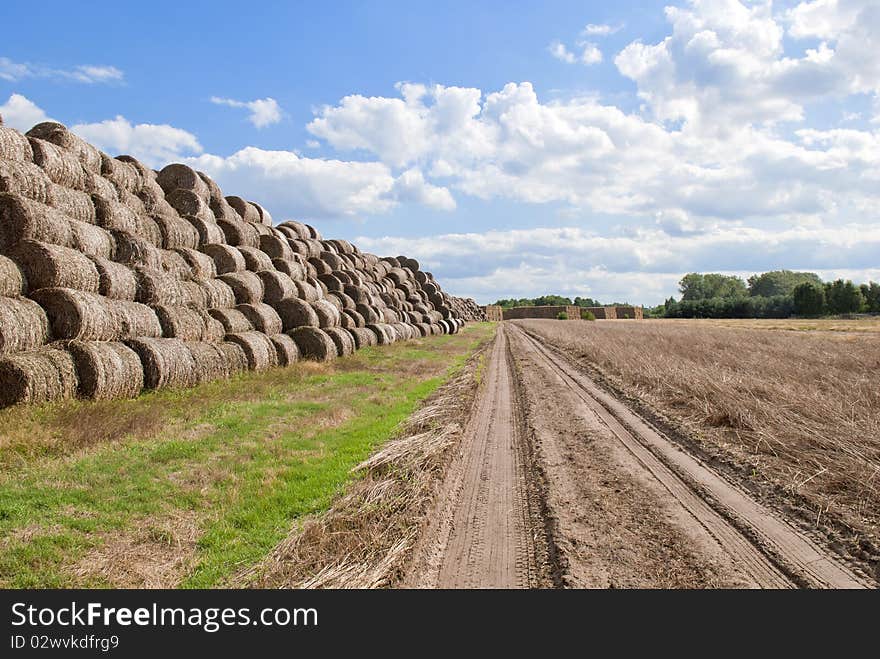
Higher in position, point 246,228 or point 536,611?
point 246,228

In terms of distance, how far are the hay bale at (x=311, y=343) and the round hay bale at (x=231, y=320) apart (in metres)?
2.22

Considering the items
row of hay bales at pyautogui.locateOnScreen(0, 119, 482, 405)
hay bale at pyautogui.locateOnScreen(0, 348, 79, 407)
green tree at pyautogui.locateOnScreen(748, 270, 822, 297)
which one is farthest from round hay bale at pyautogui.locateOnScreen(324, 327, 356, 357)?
green tree at pyautogui.locateOnScreen(748, 270, 822, 297)

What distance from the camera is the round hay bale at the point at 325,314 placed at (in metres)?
22.1

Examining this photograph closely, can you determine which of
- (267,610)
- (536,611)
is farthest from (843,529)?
(267,610)

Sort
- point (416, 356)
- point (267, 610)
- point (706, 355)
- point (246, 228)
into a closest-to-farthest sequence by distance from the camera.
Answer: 1. point (267, 610)
2. point (706, 355)
3. point (246, 228)
4. point (416, 356)

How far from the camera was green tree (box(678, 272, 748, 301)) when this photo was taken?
163375mm

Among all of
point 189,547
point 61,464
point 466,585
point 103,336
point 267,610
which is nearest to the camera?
point 267,610

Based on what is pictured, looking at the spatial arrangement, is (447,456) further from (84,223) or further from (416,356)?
(416,356)

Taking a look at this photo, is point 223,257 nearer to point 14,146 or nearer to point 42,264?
point 14,146

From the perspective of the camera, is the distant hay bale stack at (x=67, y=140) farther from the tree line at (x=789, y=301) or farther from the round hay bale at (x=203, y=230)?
the tree line at (x=789, y=301)

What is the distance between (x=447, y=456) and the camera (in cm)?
809

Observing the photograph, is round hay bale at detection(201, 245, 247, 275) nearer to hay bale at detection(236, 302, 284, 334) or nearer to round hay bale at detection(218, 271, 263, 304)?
round hay bale at detection(218, 271, 263, 304)

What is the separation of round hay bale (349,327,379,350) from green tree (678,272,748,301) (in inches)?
6053

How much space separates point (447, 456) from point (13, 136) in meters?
12.5
